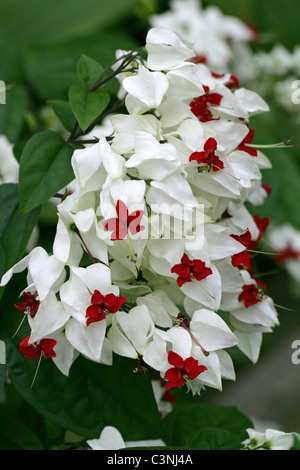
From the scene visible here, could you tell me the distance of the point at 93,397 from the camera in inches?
25.5

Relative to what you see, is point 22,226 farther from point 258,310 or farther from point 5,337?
point 258,310

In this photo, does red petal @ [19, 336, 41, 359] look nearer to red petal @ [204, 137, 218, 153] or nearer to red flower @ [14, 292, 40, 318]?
red flower @ [14, 292, 40, 318]

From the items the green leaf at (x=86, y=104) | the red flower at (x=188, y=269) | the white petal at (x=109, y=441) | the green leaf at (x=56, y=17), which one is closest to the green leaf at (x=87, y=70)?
the green leaf at (x=86, y=104)

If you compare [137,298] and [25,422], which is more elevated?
[137,298]

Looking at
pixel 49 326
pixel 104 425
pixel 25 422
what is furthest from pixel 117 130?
pixel 25 422

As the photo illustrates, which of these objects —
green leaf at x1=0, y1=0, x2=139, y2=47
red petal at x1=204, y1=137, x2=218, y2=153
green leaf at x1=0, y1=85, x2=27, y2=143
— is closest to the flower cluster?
green leaf at x1=0, y1=0, x2=139, y2=47

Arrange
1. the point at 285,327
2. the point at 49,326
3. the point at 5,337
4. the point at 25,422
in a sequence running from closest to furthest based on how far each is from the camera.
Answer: the point at 49,326
the point at 5,337
the point at 25,422
the point at 285,327

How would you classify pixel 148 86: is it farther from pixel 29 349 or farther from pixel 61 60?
pixel 61 60

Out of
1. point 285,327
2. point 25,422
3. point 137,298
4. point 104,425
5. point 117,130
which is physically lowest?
point 285,327

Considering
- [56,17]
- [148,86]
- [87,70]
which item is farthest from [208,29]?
[148,86]

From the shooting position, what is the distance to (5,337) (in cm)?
65

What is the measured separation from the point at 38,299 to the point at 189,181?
175 mm

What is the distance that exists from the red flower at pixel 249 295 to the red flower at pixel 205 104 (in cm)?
17

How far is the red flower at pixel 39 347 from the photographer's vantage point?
55 centimetres
